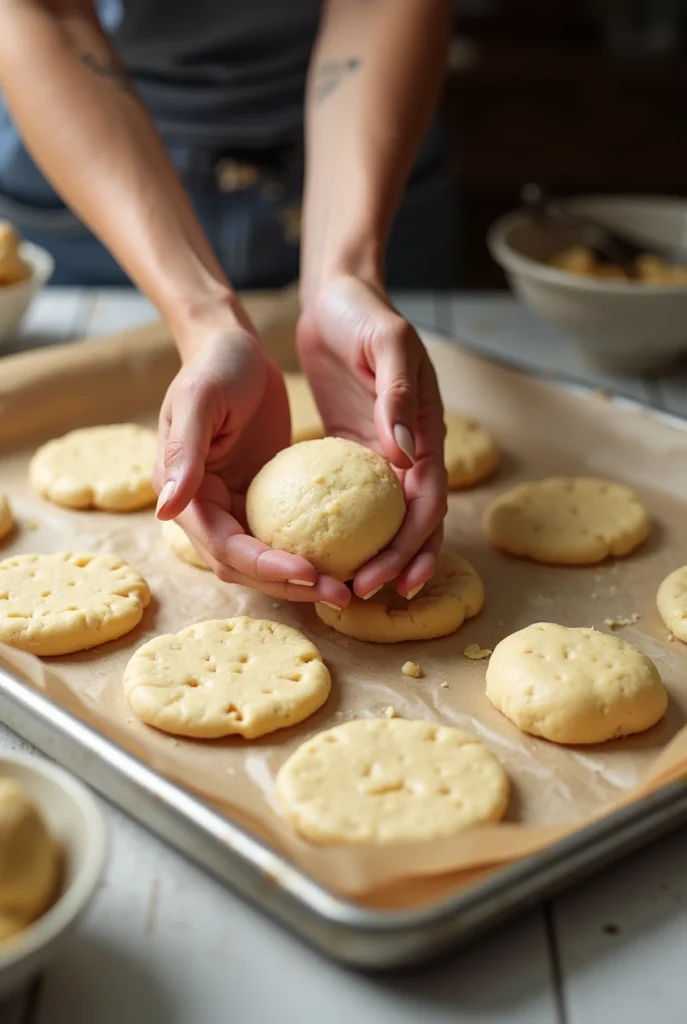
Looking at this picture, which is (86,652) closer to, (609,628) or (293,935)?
(293,935)

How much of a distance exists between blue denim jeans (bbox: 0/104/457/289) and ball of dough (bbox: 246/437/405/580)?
1.01 m

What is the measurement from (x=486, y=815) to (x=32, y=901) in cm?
47

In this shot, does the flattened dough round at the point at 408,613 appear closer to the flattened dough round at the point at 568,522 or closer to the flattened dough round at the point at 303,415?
the flattened dough round at the point at 568,522

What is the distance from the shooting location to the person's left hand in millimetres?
1505

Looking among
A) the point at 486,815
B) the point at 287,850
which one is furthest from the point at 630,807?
the point at 287,850

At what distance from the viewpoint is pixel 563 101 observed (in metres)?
4.48

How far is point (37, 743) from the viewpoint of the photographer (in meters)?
1.29

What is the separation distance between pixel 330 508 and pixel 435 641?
235mm

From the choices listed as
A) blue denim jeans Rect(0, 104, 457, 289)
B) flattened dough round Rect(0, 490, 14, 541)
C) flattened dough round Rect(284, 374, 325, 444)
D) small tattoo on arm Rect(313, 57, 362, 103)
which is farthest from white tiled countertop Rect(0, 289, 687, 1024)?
blue denim jeans Rect(0, 104, 457, 289)

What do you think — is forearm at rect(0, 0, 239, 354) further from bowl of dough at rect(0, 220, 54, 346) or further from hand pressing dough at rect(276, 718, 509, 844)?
hand pressing dough at rect(276, 718, 509, 844)

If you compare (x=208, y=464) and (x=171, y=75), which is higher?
(x=171, y=75)

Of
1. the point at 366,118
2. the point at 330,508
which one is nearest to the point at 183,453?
the point at 330,508

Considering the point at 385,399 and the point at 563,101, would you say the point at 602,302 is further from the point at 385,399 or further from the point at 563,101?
the point at 563,101

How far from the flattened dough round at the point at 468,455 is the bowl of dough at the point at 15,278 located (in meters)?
0.88
